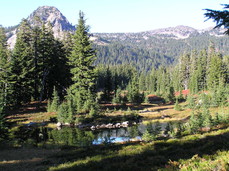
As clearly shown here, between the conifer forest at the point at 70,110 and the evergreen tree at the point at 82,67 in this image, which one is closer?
the conifer forest at the point at 70,110

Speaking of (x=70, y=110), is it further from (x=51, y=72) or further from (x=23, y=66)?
(x=51, y=72)

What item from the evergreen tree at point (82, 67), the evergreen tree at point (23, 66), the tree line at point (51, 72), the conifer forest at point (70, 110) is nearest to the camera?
the conifer forest at point (70, 110)

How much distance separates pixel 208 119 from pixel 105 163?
14.1m

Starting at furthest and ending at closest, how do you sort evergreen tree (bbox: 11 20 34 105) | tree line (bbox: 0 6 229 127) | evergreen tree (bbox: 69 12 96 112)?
evergreen tree (bbox: 11 20 34 105) → evergreen tree (bbox: 69 12 96 112) → tree line (bbox: 0 6 229 127)

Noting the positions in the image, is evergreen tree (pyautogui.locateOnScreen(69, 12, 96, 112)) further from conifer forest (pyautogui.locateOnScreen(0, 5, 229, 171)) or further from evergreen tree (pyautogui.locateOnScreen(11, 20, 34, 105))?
evergreen tree (pyautogui.locateOnScreen(11, 20, 34, 105))

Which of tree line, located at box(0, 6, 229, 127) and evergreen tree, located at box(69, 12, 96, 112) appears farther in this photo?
evergreen tree, located at box(69, 12, 96, 112)

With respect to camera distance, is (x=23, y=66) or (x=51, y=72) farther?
(x=51, y=72)

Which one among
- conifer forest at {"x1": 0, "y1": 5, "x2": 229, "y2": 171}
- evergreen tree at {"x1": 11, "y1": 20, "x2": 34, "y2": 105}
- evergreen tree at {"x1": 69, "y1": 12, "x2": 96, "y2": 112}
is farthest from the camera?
evergreen tree at {"x1": 11, "y1": 20, "x2": 34, "y2": 105}

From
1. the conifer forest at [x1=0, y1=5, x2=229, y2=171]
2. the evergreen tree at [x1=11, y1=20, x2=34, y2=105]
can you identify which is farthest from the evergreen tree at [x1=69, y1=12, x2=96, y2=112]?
the evergreen tree at [x1=11, y1=20, x2=34, y2=105]

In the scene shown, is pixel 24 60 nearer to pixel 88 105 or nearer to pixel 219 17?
pixel 88 105

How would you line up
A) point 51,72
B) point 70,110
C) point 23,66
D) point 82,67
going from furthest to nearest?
1. point 51,72
2. point 23,66
3. point 82,67
4. point 70,110

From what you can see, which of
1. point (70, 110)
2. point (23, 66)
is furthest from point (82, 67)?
point (23, 66)

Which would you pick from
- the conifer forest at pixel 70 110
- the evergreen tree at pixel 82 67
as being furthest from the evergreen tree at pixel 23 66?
the evergreen tree at pixel 82 67

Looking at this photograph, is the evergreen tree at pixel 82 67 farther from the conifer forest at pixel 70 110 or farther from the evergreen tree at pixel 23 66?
the evergreen tree at pixel 23 66
